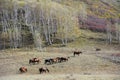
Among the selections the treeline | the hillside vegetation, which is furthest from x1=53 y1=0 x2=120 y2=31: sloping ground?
the treeline

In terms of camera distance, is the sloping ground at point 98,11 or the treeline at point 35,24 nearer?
the treeline at point 35,24

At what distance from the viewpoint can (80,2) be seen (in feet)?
502

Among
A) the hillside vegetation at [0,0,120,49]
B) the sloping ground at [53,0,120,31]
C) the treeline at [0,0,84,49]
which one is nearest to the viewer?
the treeline at [0,0,84,49]

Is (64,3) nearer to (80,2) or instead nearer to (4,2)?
(80,2)

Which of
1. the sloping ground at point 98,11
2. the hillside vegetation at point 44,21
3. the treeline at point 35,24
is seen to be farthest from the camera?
the sloping ground at point 98,11

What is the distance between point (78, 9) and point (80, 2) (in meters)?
14.3

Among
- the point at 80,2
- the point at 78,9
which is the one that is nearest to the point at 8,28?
the point at 78,9

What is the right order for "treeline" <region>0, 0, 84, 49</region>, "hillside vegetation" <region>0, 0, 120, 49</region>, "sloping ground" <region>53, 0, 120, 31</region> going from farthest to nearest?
"sloping ground" <region>53, 0, 120, 31</region> → "hillside vegetation" <region>0, 0, 120, 49</region> → "treeline" <region>0, 0, 84, 49</region>

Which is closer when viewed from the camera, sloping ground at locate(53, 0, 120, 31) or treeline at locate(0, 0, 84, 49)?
treeline at locate(0, 0, 84, 49)

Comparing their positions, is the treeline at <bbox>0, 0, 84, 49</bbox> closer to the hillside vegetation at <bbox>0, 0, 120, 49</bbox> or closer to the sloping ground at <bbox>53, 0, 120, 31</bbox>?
the hillside vegetation at <bbox>0, 0, 120, 49</bbox>

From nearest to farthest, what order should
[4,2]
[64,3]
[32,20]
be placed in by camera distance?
[32,20] < [4,2] < [64,3]

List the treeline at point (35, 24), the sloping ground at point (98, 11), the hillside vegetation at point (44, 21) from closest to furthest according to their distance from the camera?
1. the treeline at point (35, 24)
2. the hillside vegetation at point (44, 21)
3. the sloping ground at point (98, 11)

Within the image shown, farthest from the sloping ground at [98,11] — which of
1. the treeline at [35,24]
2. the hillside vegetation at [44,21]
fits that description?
the treeline at [35,24]

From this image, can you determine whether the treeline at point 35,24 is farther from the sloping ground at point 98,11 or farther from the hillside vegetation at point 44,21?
the sloping ground at point 98,11
